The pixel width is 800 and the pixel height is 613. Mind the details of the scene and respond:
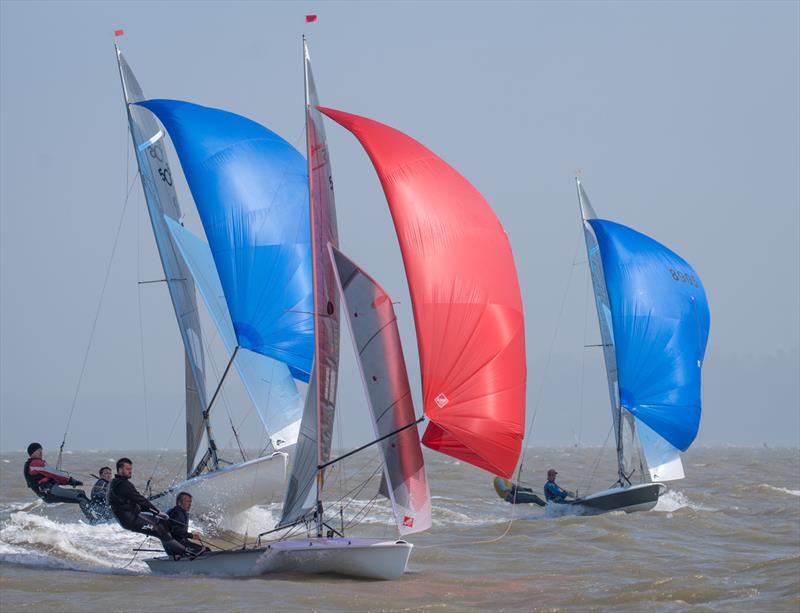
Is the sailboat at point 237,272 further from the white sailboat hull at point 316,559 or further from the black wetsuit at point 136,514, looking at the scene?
the white sailboat hull at point 316,559

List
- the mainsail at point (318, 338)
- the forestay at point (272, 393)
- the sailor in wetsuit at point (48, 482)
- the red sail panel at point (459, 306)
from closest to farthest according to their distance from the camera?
the red sail panel at point (459, 306) → the mainsail at point (318, 338) → the sailor in wetsuit at point (48, 482) → the forestay at point (272, 393)

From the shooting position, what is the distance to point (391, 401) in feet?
43.3

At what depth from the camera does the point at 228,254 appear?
1920 cm

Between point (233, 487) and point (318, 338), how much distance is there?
5.73 metres

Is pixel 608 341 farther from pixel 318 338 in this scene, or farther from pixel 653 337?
pixel 318 338

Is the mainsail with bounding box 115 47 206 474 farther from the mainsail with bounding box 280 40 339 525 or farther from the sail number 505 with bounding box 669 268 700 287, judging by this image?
the sail number 505 with bounding box 669 268 700 287

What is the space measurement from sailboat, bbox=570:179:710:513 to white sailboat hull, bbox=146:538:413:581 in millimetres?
11106

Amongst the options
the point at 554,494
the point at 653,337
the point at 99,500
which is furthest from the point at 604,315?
the point at 99,500

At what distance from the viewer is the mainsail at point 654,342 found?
24.4m

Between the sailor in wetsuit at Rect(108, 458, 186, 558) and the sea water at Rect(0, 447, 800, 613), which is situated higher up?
the sailor in wetsuit at Rect(108, 458, 186, 558)

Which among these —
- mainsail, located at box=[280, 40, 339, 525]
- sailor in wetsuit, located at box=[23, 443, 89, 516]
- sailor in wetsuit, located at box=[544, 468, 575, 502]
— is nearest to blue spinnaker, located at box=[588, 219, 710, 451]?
sailor in wetsuit, located at box=[544, 468, 575, 502]

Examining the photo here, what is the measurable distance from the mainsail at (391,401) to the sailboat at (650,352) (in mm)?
10956

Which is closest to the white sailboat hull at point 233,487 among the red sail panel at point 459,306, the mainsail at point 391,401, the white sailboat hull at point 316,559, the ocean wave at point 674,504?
the white sailboat hull at point 316,559

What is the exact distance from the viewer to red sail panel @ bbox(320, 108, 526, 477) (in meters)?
12.5
